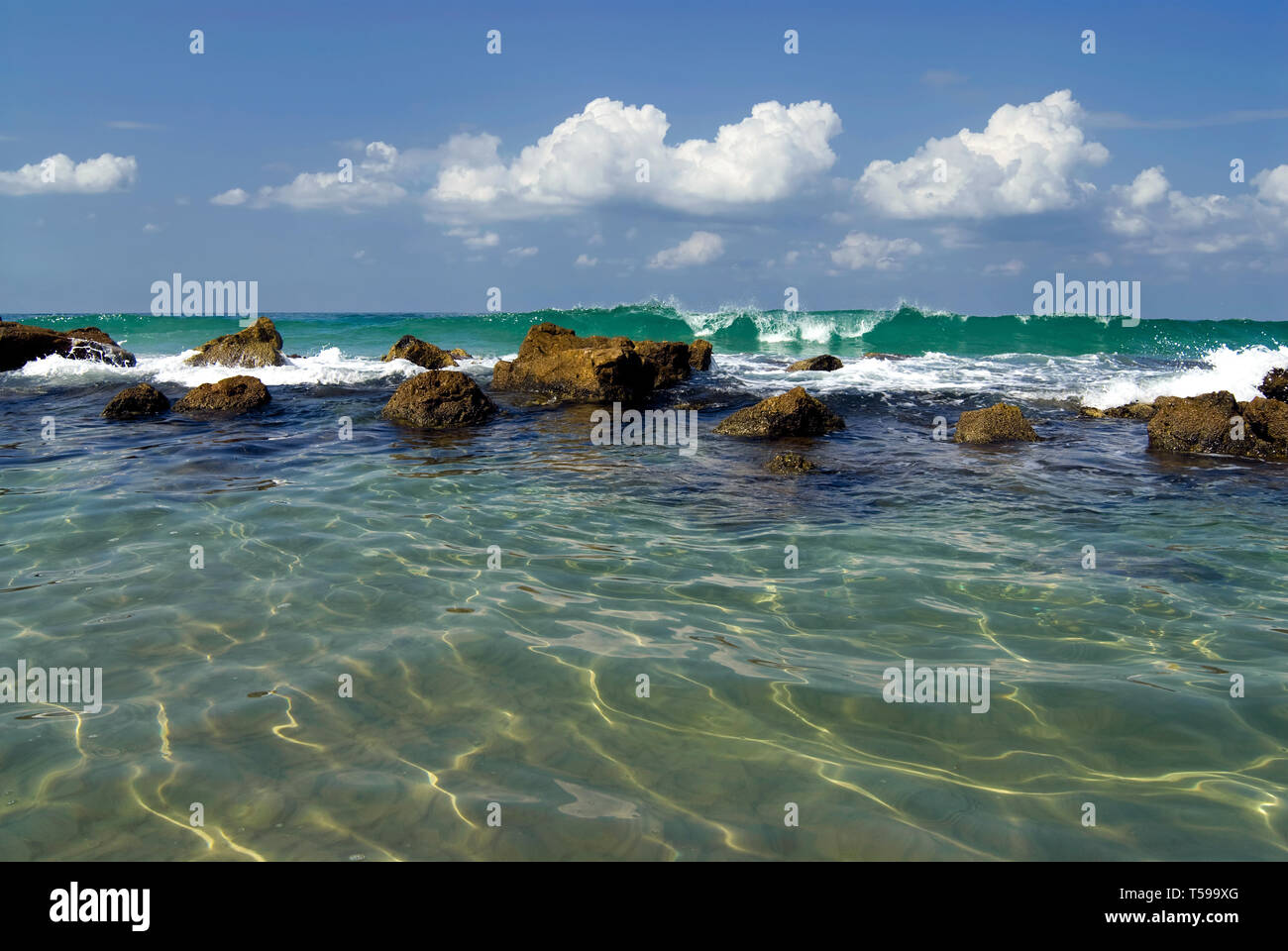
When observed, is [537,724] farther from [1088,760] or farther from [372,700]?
[1088,760]

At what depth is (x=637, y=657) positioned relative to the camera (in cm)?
450

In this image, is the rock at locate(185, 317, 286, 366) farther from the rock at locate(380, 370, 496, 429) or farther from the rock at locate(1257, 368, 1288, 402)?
the rock at locate(1257, 368, 1288, 402)

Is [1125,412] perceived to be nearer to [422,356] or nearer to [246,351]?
[422,356]

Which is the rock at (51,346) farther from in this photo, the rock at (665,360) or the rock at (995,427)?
the rock at (995,427)

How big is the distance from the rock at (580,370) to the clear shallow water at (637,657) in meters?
5.72

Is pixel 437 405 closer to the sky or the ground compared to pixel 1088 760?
closer to the sky

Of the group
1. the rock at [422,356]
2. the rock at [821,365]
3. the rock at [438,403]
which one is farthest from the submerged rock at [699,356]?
the rock at [438,403]

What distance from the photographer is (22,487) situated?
321 inches

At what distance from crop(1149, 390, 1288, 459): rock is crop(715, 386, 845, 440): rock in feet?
14.6

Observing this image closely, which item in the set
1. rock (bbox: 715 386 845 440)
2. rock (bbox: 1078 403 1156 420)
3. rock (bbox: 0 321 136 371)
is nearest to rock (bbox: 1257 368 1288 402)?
rock (bbox: 1078 403 1156 420)
